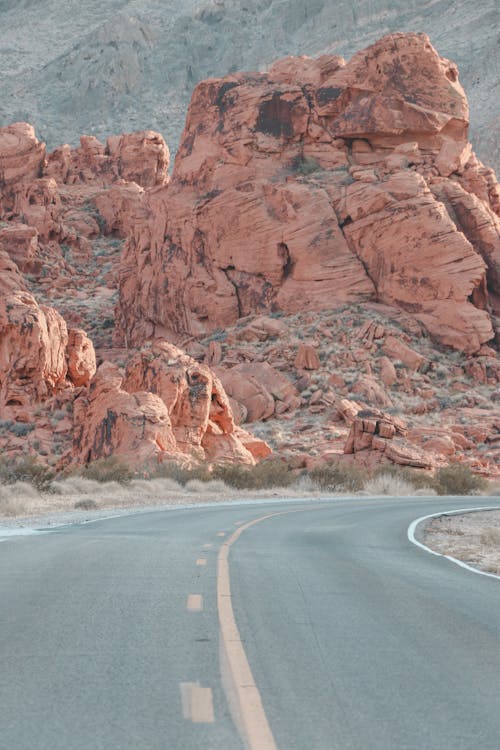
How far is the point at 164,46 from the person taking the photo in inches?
6811

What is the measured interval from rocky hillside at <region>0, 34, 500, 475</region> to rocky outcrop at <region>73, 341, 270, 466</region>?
12 cm

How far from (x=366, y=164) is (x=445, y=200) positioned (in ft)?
18.6

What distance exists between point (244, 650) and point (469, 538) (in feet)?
37.9

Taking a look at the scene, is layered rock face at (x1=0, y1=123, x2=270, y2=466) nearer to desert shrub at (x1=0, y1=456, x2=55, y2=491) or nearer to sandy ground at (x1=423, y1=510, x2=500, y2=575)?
desert shrub at (x1=0, y1=456, x2=55, y2=491)

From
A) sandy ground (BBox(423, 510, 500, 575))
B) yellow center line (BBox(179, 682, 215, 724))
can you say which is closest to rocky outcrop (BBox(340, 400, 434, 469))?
sandy ground (BBox(423, 510, 500, 575))

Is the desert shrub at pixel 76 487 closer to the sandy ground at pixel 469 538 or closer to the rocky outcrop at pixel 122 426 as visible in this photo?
the rocky outcrop at pixel 122 426

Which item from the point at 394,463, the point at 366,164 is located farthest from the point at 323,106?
the point at 394,463

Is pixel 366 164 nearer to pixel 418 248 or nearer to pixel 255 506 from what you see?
pixel 418 248

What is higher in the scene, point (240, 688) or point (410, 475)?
point (240, 688)

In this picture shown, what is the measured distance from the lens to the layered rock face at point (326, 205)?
51.0 metres

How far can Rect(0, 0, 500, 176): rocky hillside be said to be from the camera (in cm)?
14612

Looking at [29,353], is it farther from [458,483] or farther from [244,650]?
[244,650]

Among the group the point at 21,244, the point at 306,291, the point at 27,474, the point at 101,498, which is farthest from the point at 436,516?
the point at 21,244

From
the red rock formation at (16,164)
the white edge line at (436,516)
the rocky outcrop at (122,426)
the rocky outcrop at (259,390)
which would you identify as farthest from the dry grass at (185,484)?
the red rock formation at (16,164)
